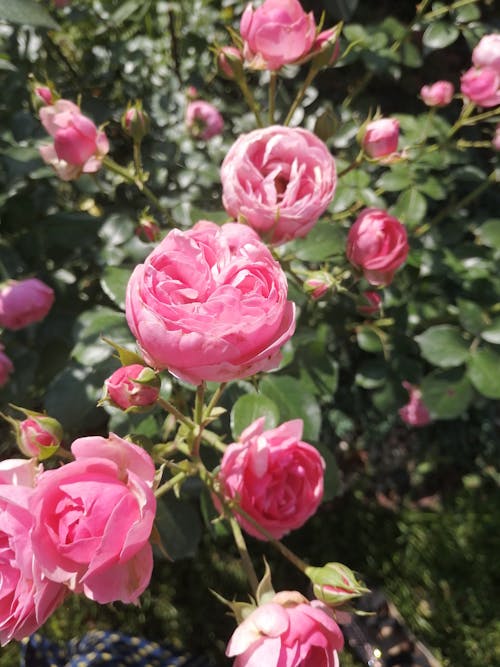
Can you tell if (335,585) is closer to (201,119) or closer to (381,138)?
(381,138)

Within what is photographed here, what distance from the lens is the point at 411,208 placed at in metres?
1.25

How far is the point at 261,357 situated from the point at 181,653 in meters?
1.31

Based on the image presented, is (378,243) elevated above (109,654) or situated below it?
above

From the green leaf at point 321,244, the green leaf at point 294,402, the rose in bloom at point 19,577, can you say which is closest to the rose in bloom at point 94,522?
the rose in bloom at point 19,577

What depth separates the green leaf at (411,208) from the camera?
48.9 inches

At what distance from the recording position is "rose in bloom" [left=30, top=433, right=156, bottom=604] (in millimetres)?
501

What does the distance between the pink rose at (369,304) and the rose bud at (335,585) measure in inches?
17.0

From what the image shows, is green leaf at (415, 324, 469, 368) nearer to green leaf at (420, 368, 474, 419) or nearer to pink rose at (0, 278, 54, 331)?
green leaf at (420, 368, 474, 419)

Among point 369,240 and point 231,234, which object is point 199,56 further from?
point 231,234

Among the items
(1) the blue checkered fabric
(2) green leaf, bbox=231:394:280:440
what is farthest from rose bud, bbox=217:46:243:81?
(1) the blue checkered fabric

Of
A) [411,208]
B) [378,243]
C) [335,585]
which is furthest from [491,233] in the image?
[335,585]

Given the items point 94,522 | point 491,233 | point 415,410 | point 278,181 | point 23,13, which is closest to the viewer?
point 94,522

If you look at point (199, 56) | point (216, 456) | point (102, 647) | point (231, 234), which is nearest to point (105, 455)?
point (231, 234)

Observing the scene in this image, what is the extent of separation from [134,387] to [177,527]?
1.36 ft
